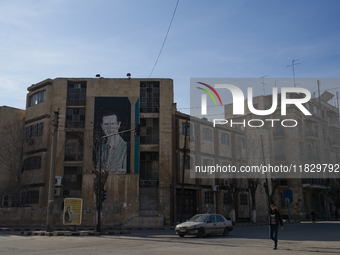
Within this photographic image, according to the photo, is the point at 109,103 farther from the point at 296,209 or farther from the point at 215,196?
the point at 296,209

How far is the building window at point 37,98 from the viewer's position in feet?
122

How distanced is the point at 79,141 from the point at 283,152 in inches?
1175

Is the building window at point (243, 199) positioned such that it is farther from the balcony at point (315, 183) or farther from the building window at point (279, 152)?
the building window at point (279, 152)

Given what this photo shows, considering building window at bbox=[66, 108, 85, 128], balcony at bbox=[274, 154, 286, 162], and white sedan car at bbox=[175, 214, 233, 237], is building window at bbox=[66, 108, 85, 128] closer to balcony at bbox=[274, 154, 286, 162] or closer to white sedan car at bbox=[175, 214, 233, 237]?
white sedan car at bbox=[175, 214, 233, 237]

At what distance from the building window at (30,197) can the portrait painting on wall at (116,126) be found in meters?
7.88

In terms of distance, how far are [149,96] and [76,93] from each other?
23.4ft

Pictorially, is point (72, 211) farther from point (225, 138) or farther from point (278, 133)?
point (278, 133)

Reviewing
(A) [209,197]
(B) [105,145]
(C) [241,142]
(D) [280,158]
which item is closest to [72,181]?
(B) [105,145]

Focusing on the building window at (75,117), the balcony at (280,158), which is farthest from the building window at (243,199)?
the building window at (75,117)

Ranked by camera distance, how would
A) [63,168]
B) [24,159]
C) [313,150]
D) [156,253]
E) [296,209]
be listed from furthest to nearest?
[313,150]
[296,209]
[24,159]
[63,168]
[156,253]

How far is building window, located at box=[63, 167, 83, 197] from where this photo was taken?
34.6 m

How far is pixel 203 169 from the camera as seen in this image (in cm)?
3834

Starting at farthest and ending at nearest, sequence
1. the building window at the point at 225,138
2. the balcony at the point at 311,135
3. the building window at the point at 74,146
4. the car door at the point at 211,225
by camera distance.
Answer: the balcony at the point at 311,135 < the building window at the point at 225,138 < the building window at the point at 74,146 < the car door at the point at 211,225

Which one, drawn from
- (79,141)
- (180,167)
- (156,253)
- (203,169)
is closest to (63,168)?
(79,141)
